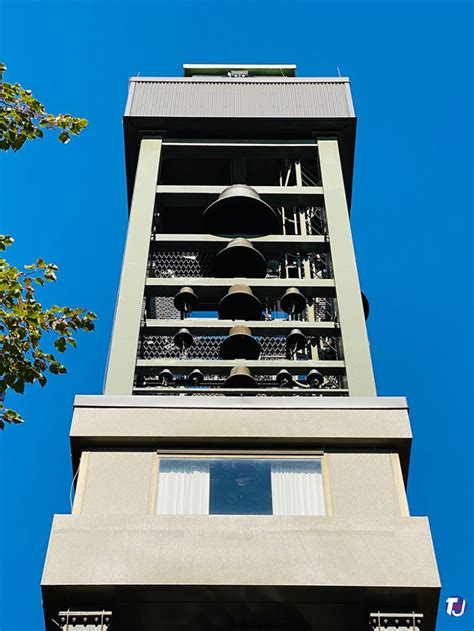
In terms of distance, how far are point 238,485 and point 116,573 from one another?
2.09 m

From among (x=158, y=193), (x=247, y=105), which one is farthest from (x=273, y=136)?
(x=158, y=193)

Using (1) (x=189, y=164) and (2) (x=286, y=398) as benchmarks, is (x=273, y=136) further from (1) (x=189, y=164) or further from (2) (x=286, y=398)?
(2) (x=286, y=398)

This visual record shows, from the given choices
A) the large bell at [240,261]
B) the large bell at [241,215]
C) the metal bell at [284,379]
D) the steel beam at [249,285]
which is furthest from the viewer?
the large bell at [241,215]

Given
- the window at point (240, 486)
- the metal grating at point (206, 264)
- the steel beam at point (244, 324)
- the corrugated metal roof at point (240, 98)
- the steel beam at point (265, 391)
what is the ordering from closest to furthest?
the window at point (240, 486)
the steel beam at point (265, 391)
the steel beam at point (244, 324)
the metal grating at point (206, 264)
the corrugated metal roof at point (240, 98)

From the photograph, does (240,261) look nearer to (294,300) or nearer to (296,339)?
(294,300)

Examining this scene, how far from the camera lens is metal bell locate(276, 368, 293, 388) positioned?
15.0m

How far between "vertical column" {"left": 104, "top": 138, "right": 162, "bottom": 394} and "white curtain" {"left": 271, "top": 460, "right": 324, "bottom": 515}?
8.82 feet

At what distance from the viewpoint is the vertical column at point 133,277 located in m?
14.5

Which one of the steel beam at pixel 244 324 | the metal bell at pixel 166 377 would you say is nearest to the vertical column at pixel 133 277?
the steel beam at pixel 244 324

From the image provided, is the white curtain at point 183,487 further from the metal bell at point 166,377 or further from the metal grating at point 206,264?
the metal grating at point 206,264

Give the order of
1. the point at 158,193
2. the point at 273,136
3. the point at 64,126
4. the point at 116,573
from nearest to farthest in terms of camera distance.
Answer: the point at 116,573
the point at 64,126
the point at 158,193
the point at 273,136

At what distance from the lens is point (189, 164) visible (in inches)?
811

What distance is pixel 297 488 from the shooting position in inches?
482

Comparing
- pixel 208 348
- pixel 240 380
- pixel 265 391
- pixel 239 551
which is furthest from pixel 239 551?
pixel 208 348
